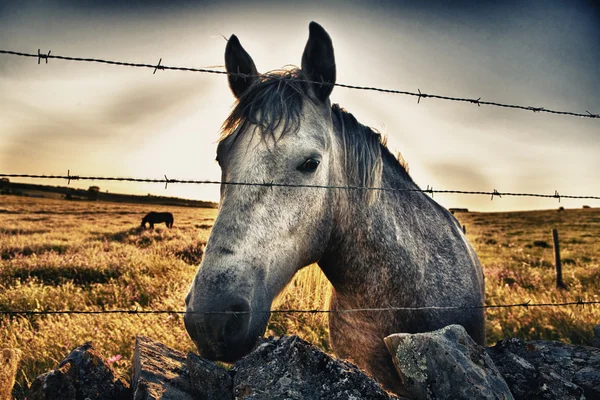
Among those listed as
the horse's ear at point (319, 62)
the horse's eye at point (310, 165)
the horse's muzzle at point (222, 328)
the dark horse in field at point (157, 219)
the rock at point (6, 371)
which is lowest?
the dark horse in field at point (157, 219)

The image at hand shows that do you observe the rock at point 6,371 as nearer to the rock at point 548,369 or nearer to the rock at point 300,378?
the rock at point 300,378

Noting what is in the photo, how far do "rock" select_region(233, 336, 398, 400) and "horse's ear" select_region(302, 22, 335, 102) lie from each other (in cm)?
177

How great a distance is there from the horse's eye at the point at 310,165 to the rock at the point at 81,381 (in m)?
1.71

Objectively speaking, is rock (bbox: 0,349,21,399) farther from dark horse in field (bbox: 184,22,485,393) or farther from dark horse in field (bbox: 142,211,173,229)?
dark horse in field (bbox: 142,211,173,229)

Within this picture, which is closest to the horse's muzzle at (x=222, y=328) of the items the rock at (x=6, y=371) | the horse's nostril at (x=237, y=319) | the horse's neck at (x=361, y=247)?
the horse's nostril at (x=237, y=319)

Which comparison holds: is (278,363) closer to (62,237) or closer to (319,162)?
(319,162)

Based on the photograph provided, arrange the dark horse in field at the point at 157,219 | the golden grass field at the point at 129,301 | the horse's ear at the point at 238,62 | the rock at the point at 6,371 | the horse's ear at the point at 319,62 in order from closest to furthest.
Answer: the rock at the point at 6,371 < the horse's ear at the point at 319,62 < the horse's ear at the point at 238,62 < the golden grass field at the point at 129,301 < the dark horse in field at the point at 157,219

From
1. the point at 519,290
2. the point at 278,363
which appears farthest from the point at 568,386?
the point at 519,290

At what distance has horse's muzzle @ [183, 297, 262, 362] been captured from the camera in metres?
2.05

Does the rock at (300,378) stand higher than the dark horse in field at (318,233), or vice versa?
the dark horse in field at (318,233)

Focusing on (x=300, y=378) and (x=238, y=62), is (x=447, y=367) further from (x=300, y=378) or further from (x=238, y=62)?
(x=238, y=62)

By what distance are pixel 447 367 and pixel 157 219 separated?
110 ft

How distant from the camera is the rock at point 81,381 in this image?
212 centimetres

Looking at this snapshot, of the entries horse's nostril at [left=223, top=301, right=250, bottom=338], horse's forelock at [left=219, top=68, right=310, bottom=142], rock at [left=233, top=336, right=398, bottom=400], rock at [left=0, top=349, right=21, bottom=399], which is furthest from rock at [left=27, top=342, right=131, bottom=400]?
horse's forelock at [left=219, top=68, right=310, bottom=142]
